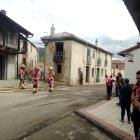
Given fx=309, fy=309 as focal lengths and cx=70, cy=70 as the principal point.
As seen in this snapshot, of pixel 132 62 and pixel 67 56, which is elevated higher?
pixel 67 56

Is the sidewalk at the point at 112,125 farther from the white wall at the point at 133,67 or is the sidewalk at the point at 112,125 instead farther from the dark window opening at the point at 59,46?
the dark window opening at the point at 59,46

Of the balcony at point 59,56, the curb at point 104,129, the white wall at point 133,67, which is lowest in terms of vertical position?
the curb at point 104,129

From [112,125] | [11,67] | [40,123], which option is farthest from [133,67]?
[11,67]

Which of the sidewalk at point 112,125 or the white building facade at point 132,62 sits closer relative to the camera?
the sidewalk at point 112,125

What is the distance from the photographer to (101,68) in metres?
53.5

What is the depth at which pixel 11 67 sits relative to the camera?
95.1 feet

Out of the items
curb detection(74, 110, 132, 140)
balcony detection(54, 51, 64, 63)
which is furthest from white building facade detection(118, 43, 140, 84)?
balcony detection(54, 51, 64, 63)

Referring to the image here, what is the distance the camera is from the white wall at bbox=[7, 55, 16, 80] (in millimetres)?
28234

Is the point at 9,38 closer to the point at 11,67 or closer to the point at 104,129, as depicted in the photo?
the point at 11,67

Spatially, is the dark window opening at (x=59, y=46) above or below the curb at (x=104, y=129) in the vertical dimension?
above

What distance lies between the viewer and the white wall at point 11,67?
92.6 ft

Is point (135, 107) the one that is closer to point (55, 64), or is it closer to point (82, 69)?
point (55, 64)

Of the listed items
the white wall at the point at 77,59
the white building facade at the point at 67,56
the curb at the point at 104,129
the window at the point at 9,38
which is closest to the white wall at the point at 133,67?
the curb at the point at 104,129

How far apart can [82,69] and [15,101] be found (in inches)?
1142
